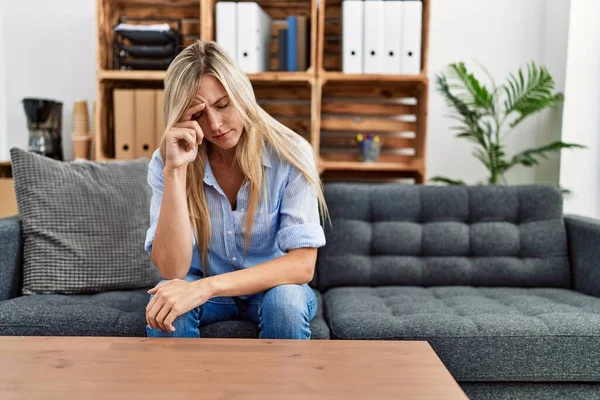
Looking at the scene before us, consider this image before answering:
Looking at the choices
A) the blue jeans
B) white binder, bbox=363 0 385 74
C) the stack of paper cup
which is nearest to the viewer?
the blue jeans

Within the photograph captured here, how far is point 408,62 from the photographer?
7.86 feet

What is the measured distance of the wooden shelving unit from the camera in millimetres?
2416

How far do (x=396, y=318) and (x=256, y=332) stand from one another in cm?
39

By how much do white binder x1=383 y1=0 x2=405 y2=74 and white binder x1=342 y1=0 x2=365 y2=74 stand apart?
0.34 ft

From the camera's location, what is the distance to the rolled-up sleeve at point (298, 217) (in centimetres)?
133

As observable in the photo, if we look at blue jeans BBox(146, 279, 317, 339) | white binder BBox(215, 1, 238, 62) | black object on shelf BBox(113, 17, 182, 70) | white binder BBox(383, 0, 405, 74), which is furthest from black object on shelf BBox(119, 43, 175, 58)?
blue jeans BBox(146, 279, 317, 339)

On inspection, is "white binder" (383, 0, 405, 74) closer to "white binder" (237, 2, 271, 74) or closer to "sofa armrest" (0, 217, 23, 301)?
"white binder" (237, 2, 271, 74)

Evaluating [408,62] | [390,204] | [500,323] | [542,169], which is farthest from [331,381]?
[542,169]

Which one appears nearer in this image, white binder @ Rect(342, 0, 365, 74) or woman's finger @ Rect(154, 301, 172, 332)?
woman's finger @ Rect(154, 301, 172, 332)

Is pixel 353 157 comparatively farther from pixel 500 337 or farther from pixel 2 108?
pixel 2 108

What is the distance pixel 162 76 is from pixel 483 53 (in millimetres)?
1635

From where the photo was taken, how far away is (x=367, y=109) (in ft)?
9.02

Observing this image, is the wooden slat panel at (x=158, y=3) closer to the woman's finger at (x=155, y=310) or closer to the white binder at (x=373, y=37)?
the white binder at (x=373, y=37)

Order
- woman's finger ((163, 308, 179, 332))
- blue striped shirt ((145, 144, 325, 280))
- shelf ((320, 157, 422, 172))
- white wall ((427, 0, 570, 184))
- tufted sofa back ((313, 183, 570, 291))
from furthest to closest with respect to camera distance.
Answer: white wall ((427, 0, 570, 184)) → shelf ((320, 157, 422, 172)) → tufted sofa back ((313, 183, 570, 291)) → blue striped shirt ((145, 144, 325, 280)) → woman's finger ((163, 308, 179, 332))
